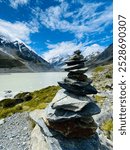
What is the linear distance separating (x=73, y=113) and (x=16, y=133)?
6631mm

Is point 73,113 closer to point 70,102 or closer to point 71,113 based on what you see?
point 71,113

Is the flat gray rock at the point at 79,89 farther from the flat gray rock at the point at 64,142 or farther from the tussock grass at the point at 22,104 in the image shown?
the tussock grass at the point at 22,104

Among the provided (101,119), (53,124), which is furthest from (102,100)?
(53,124)

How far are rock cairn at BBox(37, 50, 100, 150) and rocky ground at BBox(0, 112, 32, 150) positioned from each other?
312cm

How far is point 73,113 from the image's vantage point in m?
11.4

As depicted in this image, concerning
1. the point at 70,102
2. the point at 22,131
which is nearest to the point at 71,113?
the point at 70,102

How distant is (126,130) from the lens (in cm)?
852

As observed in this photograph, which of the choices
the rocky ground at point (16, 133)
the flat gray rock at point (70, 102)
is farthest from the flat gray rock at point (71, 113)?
the rocky ground at point (16, 133)

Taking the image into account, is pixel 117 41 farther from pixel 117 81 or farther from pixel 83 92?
pixel 83 92

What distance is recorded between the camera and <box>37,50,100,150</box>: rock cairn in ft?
37.3

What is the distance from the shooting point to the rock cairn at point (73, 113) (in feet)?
37.3

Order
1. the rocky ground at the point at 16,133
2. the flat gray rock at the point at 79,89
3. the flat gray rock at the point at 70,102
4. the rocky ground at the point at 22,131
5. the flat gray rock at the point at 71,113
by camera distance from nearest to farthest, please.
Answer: the flat gray rock at the point at 70,102 → the flat gray rock at the point at 71,113 → the flat gray rock at the point at 79,89 → the rocky ground at the point at 22,131 → the rocky ground at the point at 16,133

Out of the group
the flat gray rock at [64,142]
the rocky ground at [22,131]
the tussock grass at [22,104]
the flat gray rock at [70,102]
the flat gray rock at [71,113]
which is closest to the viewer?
the flat gray rock at [70,102]

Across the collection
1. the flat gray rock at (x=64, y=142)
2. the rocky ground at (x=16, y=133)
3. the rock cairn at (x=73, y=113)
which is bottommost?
the rocky ground at (x=16, y=133)
